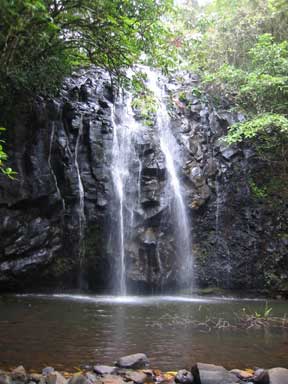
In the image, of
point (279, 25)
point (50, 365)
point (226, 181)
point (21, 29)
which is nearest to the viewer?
point (50, 365)

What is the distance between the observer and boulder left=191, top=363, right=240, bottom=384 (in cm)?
412

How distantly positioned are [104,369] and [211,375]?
114cm

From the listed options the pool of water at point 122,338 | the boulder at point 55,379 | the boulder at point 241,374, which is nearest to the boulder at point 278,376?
the boulder at point 241,374

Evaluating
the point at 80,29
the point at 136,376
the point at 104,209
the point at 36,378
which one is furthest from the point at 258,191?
the point at 36,378

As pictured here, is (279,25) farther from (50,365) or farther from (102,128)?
(50,365)

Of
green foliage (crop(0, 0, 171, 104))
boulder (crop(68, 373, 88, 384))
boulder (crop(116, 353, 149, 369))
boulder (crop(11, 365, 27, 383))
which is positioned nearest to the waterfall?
green foliage (crop(0, 0, 171, 104))

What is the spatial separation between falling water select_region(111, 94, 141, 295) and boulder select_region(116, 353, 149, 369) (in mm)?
7159

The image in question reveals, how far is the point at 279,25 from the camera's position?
53.9 ft

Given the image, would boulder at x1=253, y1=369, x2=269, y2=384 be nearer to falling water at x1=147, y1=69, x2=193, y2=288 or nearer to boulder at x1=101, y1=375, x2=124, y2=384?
boulder at x1=101, y1=375, x2=124, y2=384

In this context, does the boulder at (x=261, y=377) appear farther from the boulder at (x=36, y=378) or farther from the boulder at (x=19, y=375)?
the boulder at (x=19, y=375)

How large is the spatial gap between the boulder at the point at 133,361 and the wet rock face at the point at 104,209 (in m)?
6.92

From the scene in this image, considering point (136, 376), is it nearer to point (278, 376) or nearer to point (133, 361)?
point (133, 361)

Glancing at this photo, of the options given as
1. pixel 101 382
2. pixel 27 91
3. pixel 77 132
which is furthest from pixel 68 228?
pixel 101 382

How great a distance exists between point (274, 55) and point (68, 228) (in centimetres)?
853
